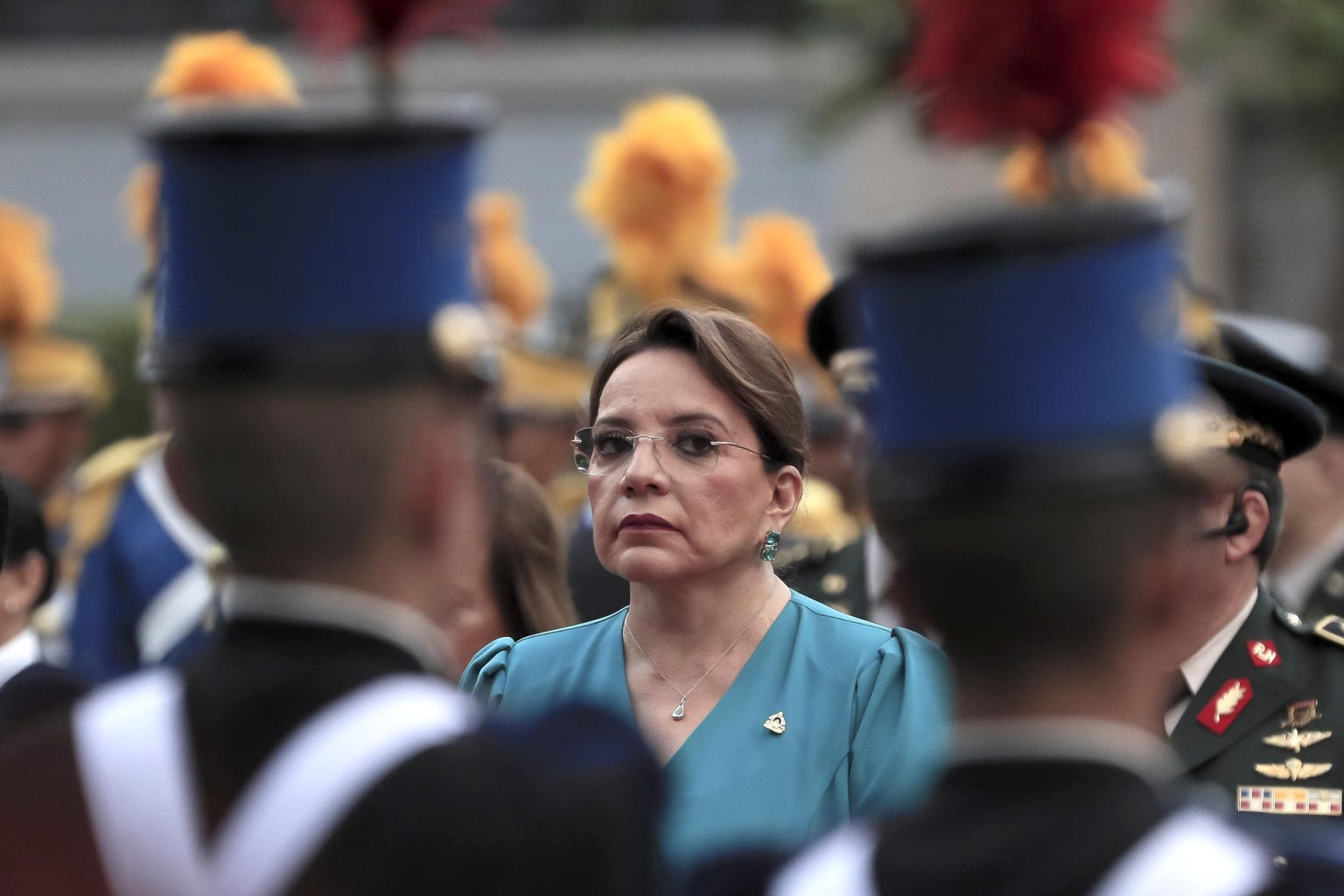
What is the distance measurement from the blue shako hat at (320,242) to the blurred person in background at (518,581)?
2817mm

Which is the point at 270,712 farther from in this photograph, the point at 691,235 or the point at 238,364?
the point at 691,235

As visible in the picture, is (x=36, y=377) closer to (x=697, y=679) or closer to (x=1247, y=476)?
(x=697, y=679)

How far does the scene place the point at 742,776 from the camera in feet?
12.5

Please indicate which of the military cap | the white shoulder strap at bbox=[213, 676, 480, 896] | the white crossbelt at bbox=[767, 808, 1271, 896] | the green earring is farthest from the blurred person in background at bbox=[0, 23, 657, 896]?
the military cap

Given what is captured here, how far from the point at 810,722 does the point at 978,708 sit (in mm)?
1831

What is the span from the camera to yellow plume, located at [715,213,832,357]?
33.7 ft

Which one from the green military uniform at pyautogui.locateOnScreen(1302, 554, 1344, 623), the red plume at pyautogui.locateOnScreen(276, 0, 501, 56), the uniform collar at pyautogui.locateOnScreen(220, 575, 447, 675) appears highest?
the red plume at pyautogui.locateOnScreen(276, 0, 501, 56)

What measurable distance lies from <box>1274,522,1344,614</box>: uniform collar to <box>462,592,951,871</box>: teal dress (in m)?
2.75

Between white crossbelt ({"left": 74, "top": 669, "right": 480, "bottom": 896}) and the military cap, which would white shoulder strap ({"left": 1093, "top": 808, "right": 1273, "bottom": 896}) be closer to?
white crossbelt ({"left": 74, "top": 669, "right": 480, "bottom": 896})

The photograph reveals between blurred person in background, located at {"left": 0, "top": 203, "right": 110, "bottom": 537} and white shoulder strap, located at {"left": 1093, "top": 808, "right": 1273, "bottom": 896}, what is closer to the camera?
white shoulder strap, located at {"left": 1093, "top": 808, "right": 1273, "bottom": 896}

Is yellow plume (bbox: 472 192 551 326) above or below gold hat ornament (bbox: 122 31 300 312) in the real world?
below


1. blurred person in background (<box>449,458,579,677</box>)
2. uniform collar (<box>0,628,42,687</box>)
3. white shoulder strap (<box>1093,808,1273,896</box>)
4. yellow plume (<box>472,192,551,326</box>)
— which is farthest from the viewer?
yellow plume (<box>472,192,551,326</box>)

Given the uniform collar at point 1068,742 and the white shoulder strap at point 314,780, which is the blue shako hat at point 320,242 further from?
the uniform collar at point 1068,742

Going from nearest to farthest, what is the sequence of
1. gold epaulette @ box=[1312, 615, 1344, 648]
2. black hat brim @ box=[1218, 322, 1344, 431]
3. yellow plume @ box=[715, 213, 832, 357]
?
gold epaulette @ box=[1312, 615, 1344, 648] < black hat brim @ box=[1218, 322, 1344, 431] < yellow plume @ box=[715, 213, 832, 357]
